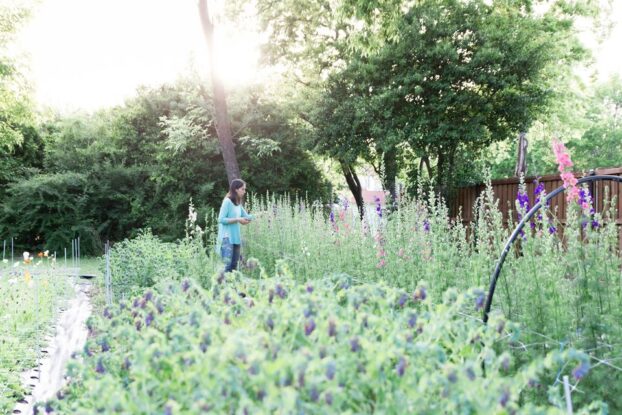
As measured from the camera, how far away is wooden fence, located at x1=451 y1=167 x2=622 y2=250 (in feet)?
30.5

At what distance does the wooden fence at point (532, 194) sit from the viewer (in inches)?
366

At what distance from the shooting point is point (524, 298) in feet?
11.8

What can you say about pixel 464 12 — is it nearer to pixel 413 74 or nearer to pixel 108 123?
pixel 413 74

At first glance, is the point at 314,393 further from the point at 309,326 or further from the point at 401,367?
the point at 309,326

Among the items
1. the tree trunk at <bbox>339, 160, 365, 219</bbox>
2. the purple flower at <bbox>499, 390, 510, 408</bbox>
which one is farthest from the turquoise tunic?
the tree trunk at <bbox>339, 160, 365, 219</bbox>

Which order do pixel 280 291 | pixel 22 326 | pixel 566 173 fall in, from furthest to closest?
pixel 22 326, pixel 566 173, pixel 280 291

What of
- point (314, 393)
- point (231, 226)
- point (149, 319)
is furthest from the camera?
point (231, 226)

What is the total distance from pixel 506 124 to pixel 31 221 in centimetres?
1310

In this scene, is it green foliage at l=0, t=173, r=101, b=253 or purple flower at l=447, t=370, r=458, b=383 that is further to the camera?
green foliage at l=0, t=173, r=101, b=253

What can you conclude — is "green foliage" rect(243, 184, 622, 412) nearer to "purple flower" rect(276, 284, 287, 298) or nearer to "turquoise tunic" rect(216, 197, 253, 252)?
"purple flower" rect(276, 284, 287, 298)

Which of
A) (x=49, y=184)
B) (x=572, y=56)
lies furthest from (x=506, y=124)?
(x=49, y=184)

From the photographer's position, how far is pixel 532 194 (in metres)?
12.0

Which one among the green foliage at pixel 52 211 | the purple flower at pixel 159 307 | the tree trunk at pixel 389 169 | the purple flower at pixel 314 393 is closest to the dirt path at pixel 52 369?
the purple flower at pixel 159 307

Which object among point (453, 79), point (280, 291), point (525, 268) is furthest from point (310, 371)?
point (453, 79)
